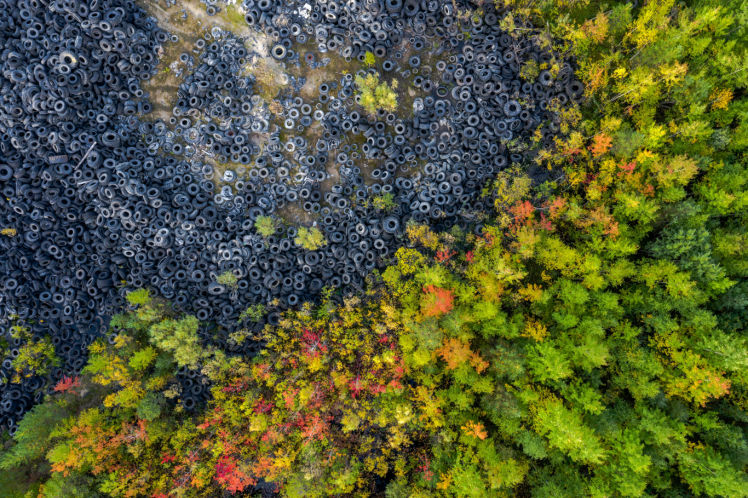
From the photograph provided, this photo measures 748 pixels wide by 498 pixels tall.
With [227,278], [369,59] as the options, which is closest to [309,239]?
[227,278]

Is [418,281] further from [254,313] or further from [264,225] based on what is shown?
[254,313]

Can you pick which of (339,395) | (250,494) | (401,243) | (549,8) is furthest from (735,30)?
(250,494)

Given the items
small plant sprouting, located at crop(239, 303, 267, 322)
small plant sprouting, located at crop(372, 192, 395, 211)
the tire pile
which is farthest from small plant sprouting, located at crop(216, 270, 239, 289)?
small plant sprouting, located at crop(372, 192, 395, 211)

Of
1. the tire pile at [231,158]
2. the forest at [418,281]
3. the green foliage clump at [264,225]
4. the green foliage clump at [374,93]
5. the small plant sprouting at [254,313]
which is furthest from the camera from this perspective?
the small plant sprouting at [254,313]

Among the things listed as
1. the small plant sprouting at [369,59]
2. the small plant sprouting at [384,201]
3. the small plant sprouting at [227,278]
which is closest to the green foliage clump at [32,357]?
the small plant sprouting at [227,278]

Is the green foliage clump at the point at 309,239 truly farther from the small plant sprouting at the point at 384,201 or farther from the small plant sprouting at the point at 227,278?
the small plant sprouting at the point at 227,278
